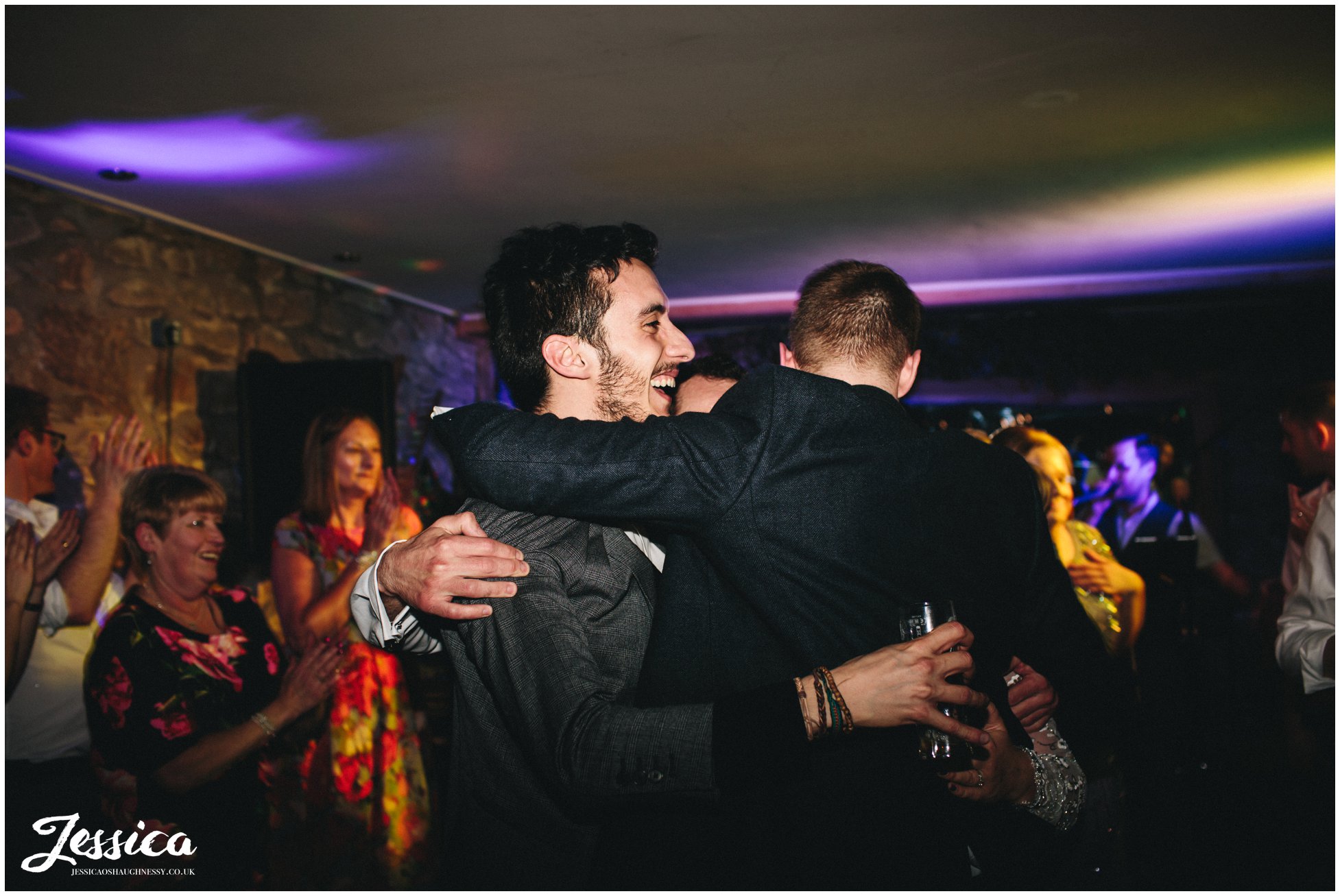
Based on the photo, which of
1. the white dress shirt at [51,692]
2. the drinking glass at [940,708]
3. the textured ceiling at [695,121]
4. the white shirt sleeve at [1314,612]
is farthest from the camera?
the white dress shirt at [51,692]

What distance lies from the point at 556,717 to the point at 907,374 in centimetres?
89

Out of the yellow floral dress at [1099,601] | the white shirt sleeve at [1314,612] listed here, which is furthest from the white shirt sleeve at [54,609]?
the white shirt sleeve at [1314,612]

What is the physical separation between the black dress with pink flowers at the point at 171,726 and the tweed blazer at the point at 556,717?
1341 millimetres

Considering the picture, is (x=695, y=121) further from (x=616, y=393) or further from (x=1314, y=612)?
(x=1314, y=612)

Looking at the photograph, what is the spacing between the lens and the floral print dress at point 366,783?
3.23 metres

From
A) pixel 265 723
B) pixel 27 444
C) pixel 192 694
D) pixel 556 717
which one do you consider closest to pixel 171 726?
pixel 192 694

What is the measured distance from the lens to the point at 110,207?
4355mm

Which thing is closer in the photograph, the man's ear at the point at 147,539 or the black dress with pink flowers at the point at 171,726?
the black dress with pink flowers at the point at 171,726

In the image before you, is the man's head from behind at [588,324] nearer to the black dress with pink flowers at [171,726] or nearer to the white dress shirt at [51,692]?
the black dress with pink flowers at [171,726]

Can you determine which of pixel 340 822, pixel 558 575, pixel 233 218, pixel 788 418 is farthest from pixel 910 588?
pixel 233 218

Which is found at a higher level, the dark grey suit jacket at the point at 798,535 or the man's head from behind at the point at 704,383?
the man's head from behind at the point at 704,383

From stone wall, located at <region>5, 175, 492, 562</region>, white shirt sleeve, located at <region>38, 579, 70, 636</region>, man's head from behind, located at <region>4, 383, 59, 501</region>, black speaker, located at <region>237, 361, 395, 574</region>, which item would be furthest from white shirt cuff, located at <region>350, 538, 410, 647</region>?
black speaker, located at <region>237, 361, 395, 574</region>

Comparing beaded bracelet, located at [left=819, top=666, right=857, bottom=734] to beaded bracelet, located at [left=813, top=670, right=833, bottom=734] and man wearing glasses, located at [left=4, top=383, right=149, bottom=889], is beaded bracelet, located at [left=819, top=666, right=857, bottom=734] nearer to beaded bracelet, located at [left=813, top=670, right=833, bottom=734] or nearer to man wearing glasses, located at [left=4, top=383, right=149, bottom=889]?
beaded bracelet, located at [left=813, top=670, right=833, bottom=734]

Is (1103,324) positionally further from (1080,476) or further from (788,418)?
(788,418)
